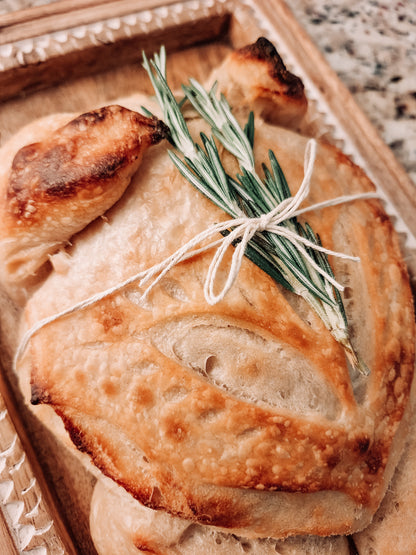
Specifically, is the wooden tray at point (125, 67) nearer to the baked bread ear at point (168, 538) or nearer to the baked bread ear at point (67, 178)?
the baked bread ear at point (168, 538)

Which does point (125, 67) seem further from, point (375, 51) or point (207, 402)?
point (207, 402)

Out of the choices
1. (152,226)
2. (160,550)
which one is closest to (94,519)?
(160,550)

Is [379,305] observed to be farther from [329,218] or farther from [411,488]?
[411,488]

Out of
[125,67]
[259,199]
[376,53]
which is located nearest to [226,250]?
[259,199]

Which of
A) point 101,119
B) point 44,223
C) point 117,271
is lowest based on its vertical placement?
point 117,271

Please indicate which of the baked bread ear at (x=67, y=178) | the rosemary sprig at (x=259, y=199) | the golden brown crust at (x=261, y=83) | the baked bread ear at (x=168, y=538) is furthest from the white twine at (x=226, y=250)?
the baked bread ear at (x=168, y=538)

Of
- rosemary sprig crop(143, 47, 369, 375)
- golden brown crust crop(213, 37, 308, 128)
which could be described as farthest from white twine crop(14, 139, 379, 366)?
golden brown crust crop(213, 37, 308, 128)

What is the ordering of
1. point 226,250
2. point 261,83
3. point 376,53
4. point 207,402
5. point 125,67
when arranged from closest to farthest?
point 207,402
point 226,250
point 261,83
point 125,67
point 376,53
